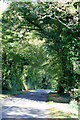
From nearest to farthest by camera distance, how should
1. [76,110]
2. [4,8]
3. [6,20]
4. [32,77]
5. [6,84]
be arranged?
[76,110] → [4,8] → [6,20] → [6,84] → [32,77]

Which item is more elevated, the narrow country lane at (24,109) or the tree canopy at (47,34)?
the tree canopy at (47,34)

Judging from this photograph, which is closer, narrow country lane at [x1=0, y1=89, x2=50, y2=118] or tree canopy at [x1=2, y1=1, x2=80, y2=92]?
narrow country lane at [x1=0, y1=89, x2=50, y2=118]

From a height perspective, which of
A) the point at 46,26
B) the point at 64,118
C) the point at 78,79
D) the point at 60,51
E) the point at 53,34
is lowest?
the point at 64,118

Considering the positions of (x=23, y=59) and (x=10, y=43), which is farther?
(x=23, y=59)

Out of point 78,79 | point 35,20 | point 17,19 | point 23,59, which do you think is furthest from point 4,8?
point 23,59

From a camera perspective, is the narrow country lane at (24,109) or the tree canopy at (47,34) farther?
the tree canopy at (47,34)

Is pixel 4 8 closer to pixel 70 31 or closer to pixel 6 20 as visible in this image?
pixel 6 20

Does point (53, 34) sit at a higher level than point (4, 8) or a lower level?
lower

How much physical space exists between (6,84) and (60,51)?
18006 mm

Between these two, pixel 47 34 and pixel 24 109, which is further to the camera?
pixel 47 34

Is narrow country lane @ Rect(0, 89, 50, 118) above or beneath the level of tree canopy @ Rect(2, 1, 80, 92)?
beneath

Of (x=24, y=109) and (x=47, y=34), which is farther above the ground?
(x=47, y=34)

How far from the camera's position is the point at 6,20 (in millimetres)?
17484

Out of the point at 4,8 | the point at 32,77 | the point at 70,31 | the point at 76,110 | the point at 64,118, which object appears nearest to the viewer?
the point at 64,118
